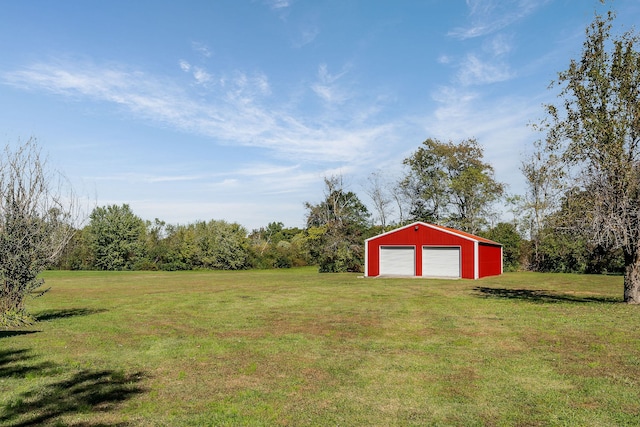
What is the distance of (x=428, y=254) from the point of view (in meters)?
32.3

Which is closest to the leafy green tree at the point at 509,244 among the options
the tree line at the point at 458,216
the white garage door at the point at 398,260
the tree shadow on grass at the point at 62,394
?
the tree line at the point at 458,216

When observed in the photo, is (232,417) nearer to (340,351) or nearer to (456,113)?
(340,351)

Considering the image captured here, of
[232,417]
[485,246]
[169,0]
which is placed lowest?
[232,417]

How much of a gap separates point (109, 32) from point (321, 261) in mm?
31802

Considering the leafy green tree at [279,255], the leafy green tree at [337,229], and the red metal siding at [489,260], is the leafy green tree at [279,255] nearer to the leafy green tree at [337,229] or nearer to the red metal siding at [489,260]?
the leafy green tree at [337,229]

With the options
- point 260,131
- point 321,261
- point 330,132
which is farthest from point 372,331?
point 321,261

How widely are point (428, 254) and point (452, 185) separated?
19723 mm

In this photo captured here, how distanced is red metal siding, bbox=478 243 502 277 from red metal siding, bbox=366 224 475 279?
4.50 ft

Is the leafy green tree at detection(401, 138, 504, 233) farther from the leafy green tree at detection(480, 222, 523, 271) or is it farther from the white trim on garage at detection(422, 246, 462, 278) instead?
the white trim on garage at detection(422, 246, 462, 278)

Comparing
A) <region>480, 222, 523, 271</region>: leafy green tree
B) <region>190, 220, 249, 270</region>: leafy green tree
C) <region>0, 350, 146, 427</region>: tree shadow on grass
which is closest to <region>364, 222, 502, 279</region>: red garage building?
<region>480, 222, 523, 271</region>: leafy green tree

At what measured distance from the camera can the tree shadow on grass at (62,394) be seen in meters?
5.15

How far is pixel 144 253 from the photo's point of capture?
6006 cm

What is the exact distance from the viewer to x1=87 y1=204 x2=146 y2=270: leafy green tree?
58938 mm

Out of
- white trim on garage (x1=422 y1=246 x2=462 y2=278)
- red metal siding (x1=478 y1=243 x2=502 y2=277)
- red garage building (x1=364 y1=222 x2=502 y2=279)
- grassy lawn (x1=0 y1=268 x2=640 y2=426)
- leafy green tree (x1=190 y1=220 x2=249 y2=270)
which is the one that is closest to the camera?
grassy lawn (x1=0 y1=268 x2=640 y2=426)
